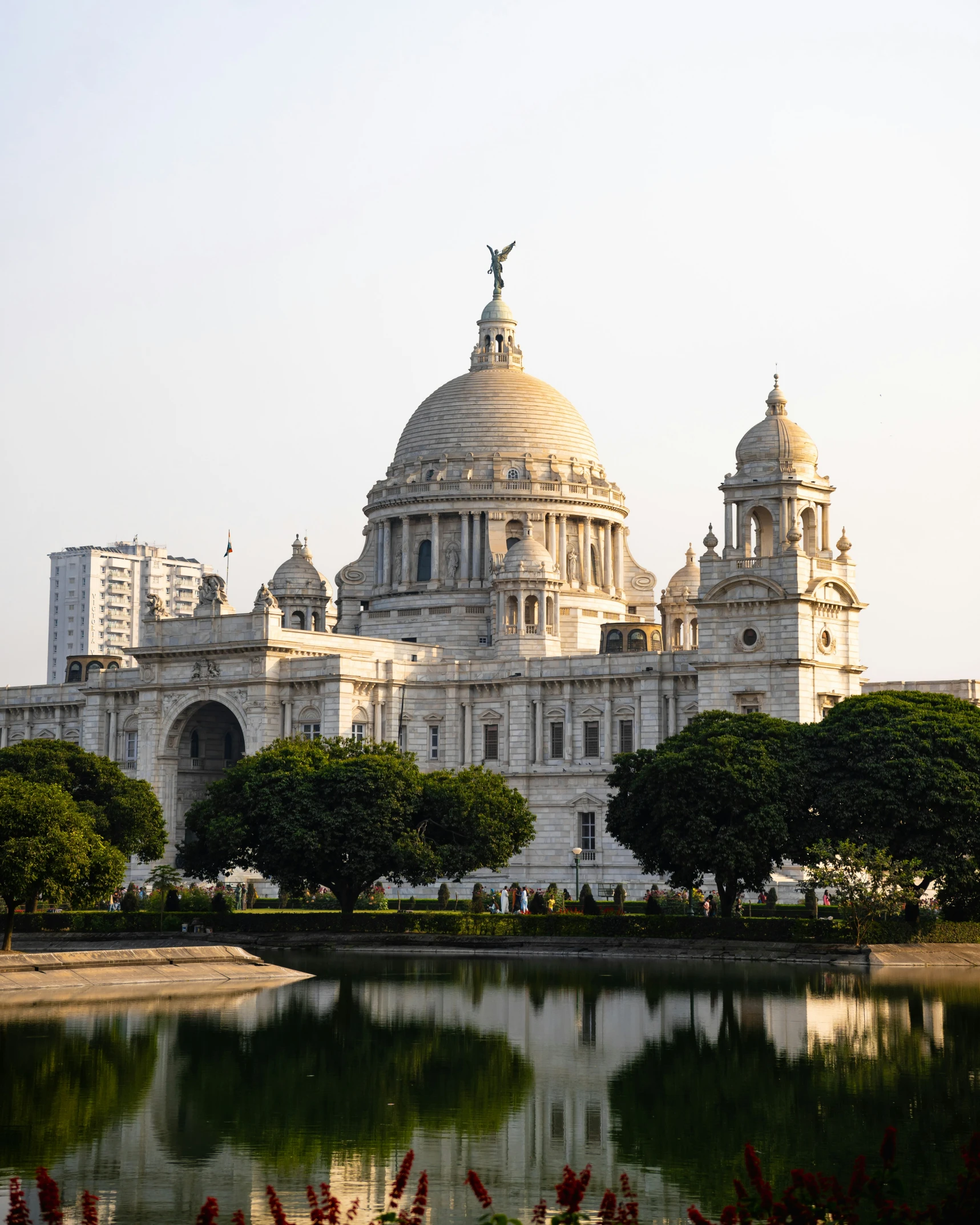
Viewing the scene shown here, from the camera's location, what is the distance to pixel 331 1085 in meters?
34.3

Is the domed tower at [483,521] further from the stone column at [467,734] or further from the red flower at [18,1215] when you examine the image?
the red flower at [18,1215]

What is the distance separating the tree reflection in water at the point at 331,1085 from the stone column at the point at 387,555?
3191 inches

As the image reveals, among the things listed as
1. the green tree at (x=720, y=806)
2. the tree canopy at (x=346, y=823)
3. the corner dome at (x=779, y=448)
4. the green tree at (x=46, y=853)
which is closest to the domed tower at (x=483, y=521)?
the corner dome at (x=779, y=448)

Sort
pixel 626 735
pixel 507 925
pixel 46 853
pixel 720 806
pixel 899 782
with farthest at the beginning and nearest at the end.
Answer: pixel 626 735 → pixel 720 806 → pixel 507 925 → pixel 899 782 → pixel 46 853

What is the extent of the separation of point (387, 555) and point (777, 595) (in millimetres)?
41125

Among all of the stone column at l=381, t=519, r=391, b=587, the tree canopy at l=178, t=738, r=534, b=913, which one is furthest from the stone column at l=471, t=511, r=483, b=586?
the tree canopy at l=178, t=738, r=534, b=913

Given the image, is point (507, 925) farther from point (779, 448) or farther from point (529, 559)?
point (529, 559)

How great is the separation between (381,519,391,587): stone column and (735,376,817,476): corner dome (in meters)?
36.6

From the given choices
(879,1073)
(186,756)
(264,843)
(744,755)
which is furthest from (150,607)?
(879,1073)

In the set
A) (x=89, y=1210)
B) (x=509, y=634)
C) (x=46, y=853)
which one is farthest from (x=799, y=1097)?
(x=509, y=634)

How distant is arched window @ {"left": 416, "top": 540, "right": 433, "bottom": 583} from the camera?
12362cm

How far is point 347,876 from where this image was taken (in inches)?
2908

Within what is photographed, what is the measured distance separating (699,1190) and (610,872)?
73.6m

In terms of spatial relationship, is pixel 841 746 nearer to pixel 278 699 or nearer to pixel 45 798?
pixel 45 798
